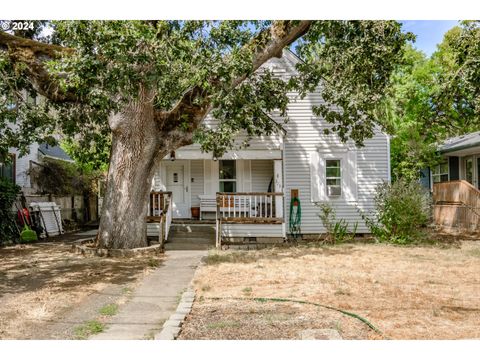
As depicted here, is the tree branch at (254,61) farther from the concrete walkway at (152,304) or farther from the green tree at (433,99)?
the concrete walkway at (152,304)

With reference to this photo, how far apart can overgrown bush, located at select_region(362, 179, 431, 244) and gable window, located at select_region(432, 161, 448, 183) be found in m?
8.56

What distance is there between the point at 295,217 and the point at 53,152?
10.7 meters

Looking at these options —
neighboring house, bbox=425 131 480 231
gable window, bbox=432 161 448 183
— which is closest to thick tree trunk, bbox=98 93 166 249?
neighboring house, bbox=425 131 480 231

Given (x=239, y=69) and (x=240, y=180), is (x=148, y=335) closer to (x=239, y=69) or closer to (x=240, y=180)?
(x=239, y=69)

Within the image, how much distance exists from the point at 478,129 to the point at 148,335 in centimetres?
1762

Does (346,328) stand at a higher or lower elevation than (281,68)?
lower

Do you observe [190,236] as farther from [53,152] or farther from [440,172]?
[440,172]

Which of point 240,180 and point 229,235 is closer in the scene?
point 229,235

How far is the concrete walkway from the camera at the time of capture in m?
4.02

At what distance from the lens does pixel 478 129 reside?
18000 mm

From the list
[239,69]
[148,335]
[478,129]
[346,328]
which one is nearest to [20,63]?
[239,69]

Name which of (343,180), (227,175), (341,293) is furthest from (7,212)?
(341,293)

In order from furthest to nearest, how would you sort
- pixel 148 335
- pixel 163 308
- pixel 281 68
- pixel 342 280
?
pixel 281 68 < pixel 342 280 < pixel 163 308 < pixel 148 335

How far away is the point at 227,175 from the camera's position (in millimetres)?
14109
